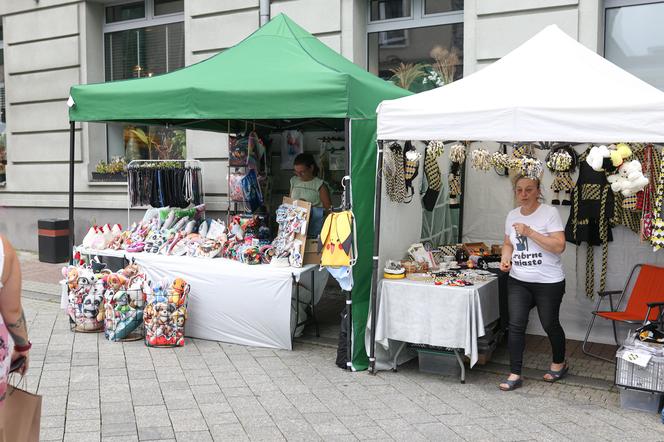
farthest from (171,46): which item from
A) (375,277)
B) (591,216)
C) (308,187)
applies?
(591,216)

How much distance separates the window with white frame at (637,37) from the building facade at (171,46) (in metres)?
0.01

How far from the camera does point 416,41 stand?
892cm

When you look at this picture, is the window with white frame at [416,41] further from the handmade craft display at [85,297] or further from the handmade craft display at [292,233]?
Result: the handmade craft display at [85,297]

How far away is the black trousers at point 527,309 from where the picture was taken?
5.36 meters

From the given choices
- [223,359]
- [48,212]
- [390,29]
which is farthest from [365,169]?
[48,212]

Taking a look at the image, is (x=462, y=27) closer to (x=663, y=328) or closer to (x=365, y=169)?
(x=365, y=169)

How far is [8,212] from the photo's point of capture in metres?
12.5

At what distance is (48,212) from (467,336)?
894 cm

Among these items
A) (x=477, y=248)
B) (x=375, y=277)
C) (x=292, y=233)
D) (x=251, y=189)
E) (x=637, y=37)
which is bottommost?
(x=375, y=277)

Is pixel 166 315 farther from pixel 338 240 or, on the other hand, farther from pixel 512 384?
pixel 512 384

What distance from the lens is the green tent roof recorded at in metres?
5.75

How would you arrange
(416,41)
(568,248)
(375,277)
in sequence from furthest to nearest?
1. (416,41)
2. (568,248)
3. (375,277)

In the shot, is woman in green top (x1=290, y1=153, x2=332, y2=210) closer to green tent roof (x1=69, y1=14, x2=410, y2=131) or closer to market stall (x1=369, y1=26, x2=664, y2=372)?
green tent roof (x1=69, y1=14, x2=410, y2=131)

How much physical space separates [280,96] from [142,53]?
635cm
